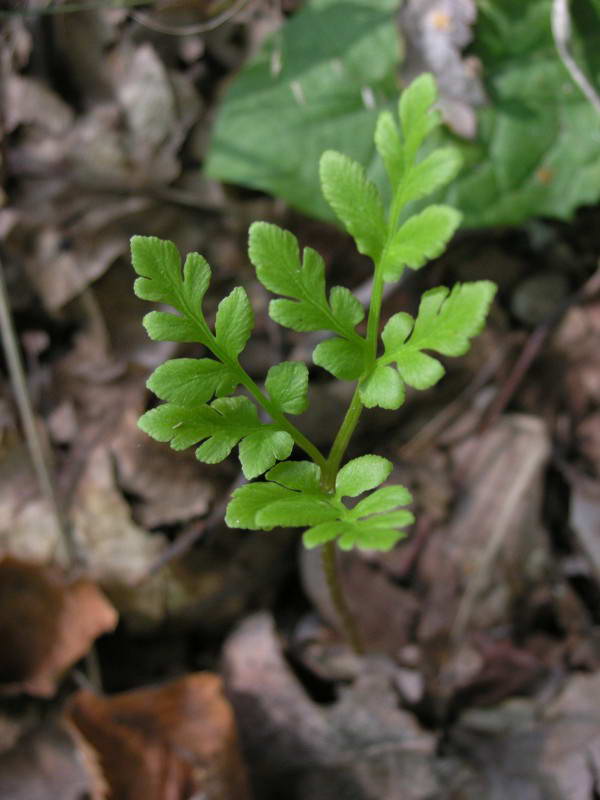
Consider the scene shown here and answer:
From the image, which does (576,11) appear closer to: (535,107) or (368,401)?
(535,107)

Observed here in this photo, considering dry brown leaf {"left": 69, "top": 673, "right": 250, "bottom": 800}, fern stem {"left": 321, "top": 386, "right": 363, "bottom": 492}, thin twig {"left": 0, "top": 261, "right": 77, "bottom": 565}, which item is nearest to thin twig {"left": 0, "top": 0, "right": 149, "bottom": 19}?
thin twig {"left": 0, "top": 261, "right": 77, "bottom": 565}

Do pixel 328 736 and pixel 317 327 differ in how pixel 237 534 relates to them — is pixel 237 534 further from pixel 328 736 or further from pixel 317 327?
pixel 317 327

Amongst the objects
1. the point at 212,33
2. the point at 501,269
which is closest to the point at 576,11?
the point at 501,269

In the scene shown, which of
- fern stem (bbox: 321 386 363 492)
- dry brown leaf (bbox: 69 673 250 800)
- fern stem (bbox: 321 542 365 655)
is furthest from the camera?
dry brown leaf (bbox: 69 673 250 800)

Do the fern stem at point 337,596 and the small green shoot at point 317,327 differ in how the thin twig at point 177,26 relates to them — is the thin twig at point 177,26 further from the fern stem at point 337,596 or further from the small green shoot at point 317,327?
the fern stem at point 337,596

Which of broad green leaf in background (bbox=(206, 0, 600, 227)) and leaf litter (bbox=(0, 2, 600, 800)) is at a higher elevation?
broad green leaf in background (bbox=(206, 0, 600, 227))

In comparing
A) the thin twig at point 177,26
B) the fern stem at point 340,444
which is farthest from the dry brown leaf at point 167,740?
the thin twig at point 177,26

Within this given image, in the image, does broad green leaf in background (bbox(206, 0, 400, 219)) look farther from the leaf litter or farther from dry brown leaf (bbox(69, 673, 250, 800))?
dry brown leaf (bbox(69, 673, 250, 800))
